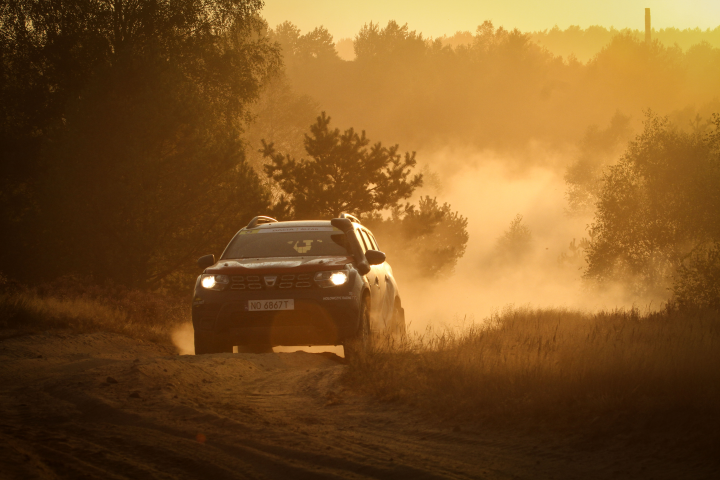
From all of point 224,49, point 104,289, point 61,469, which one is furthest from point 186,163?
point 61,469

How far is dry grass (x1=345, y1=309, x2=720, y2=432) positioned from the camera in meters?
5.59

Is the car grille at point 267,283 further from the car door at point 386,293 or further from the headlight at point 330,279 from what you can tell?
the car door at point 386,293

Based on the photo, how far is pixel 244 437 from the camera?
5168mm

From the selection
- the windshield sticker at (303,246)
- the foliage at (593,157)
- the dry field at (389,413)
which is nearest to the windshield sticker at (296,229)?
the windshield sticker at (303,246)

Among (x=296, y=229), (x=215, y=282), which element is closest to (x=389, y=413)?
(x=215, y=282)

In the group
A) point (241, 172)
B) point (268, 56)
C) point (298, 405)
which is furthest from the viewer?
point (268, 56)

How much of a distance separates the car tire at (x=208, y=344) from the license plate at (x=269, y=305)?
0.63 metres

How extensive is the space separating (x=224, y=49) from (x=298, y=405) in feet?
75.0

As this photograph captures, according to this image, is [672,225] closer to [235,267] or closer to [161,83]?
[161,83]

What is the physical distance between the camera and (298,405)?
6.58 metres

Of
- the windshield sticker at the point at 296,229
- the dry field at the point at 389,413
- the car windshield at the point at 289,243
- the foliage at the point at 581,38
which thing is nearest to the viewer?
the dry field at the point at 389,413

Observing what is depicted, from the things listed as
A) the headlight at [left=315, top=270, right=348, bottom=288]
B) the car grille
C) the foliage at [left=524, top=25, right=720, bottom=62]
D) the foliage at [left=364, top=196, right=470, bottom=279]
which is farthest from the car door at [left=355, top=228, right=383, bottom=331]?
the foliage at [left=524, top=25, right=720, bottom=62]

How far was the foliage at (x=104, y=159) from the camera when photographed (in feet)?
61.4

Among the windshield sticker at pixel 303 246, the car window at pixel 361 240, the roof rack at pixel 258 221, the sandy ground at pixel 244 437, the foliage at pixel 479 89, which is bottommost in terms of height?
the sandy ground at pixel 244 437
